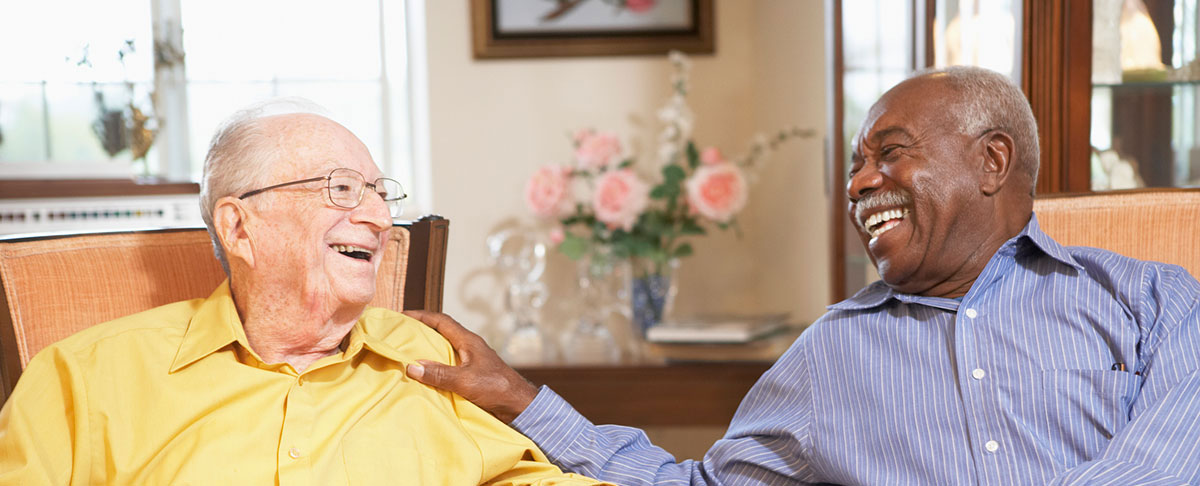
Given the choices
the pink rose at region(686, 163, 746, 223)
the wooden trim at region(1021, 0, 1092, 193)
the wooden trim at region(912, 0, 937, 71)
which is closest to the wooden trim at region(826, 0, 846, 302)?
the wooden trim at region(912, 0, 937, 71)

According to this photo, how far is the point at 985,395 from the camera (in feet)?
4.51

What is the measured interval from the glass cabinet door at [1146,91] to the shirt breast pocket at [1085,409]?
2.08 feet

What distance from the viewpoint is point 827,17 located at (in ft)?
7.78

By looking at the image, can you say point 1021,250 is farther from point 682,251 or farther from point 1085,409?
point 682,251

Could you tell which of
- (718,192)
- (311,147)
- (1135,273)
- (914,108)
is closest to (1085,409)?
(1135,273)

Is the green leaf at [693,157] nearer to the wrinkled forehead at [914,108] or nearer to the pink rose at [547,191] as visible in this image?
the pink rose at [547,191]

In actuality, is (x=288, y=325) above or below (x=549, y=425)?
above

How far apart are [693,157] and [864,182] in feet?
5.30

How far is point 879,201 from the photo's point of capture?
1505 millimetres

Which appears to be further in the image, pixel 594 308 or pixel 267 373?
pixel 594 308

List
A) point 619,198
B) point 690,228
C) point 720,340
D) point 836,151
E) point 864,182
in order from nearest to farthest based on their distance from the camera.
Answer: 1. point 864,182
2. point 836,151
3. point 720,340
4. point 619,198
5. point 690,228

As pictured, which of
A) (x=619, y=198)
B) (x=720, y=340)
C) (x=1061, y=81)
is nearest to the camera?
(x=1061, y=81)

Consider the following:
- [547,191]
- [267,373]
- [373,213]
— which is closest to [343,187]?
[373,213]

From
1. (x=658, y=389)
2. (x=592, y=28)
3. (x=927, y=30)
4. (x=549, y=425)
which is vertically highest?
(x=592, y=28)
